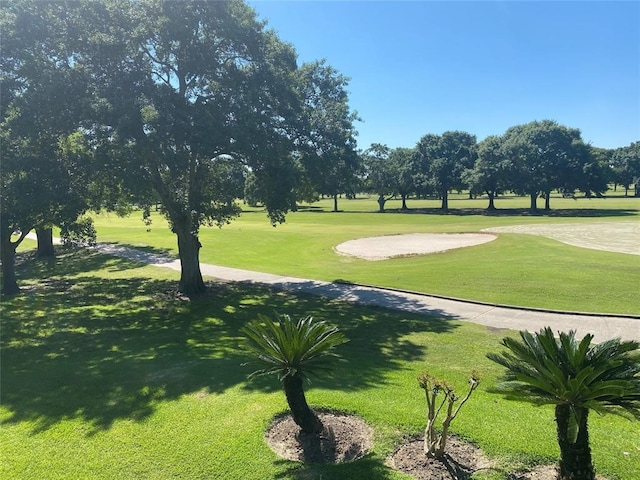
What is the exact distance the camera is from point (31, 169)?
14.0 metres

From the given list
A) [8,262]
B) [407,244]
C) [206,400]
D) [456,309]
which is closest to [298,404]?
[206,400]

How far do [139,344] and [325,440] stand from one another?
787cm

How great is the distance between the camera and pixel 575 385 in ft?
15.2

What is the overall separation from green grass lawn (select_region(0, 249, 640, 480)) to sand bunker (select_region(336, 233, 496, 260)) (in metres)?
14.0

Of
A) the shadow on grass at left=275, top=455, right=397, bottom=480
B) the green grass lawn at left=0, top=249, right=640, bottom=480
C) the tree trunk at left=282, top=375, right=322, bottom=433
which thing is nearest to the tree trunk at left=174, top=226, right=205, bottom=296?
the green grass lawn at left=0, top=249, right=640, bottom=480

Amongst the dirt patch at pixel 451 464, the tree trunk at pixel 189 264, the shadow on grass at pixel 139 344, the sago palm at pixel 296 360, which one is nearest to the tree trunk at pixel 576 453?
the dirt patch at pixel 451 464

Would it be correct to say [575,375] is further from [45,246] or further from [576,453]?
[45,246]

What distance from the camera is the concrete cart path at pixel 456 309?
12867 mm

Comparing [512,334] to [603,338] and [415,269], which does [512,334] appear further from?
[415,269]

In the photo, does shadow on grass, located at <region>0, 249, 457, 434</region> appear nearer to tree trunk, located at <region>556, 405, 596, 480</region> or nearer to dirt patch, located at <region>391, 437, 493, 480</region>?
dirt patch, located at <region>391, 437, 493, 480</region>

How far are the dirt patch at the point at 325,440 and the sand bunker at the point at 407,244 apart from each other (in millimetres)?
21303

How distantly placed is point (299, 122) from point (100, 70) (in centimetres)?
683

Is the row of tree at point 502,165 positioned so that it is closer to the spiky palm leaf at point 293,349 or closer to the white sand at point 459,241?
the white sand at point 459,241

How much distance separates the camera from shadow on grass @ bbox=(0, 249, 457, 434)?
8195 millimetres
